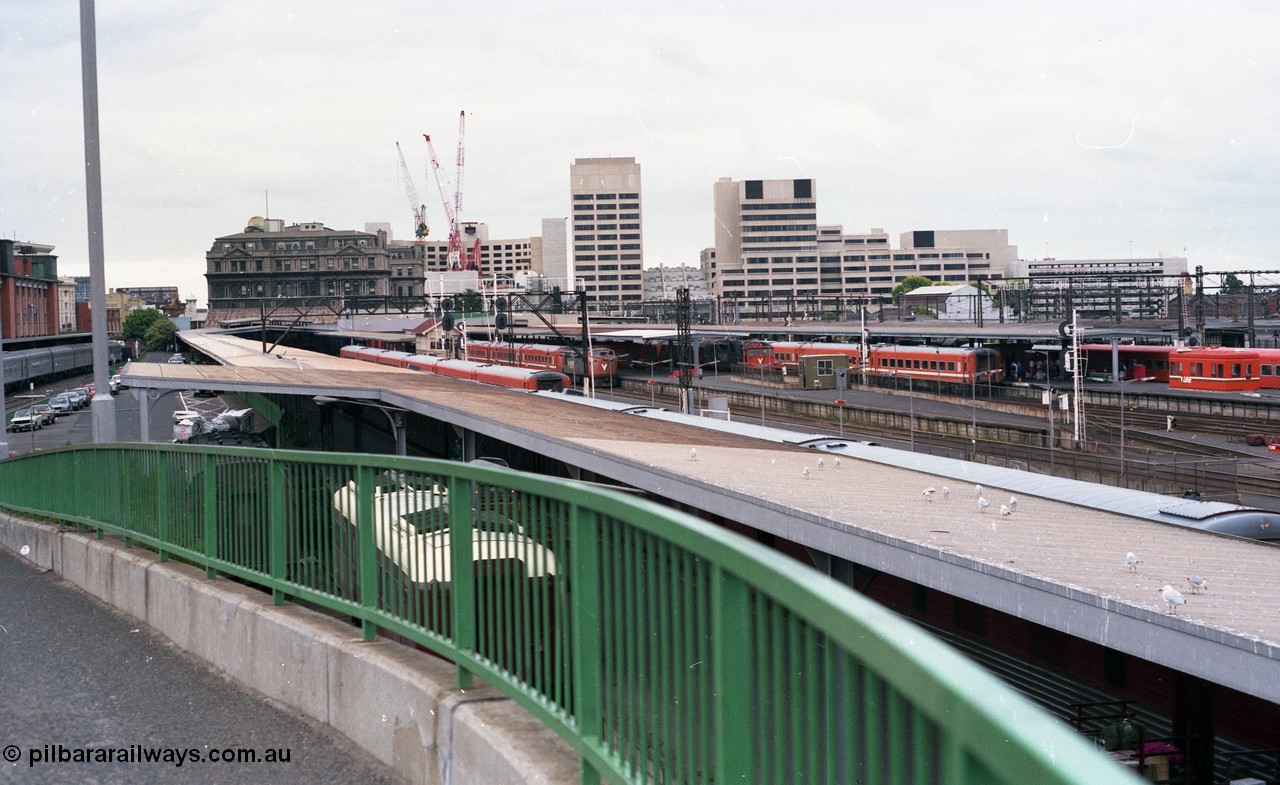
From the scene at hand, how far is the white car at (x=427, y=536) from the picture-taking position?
4.28m

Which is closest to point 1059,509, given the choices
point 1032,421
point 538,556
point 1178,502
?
point 1178,502

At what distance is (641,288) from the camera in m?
188

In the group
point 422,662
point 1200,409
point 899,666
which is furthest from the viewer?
point 1200,409

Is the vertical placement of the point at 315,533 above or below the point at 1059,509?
above

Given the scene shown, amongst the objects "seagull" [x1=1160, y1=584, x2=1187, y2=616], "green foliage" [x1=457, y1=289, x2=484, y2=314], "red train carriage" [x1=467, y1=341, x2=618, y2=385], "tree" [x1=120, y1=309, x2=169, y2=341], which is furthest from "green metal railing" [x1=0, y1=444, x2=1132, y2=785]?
→ "tree" [x1=120, y1=309, x2=169, y2=341]

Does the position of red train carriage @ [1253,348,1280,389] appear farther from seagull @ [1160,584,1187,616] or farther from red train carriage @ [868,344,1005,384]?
seagull @ [1160,584,1187,616]

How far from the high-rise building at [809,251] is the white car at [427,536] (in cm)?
15665

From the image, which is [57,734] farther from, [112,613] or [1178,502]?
[1178,502]

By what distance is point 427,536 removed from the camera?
16.4ft

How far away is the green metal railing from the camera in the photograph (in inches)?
72.1

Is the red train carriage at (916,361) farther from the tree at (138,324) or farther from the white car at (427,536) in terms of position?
the tree at (138,324)

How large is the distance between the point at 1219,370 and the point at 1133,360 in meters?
8.30

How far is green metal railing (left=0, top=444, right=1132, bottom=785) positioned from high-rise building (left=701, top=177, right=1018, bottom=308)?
156095mm

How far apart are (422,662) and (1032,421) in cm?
4311
